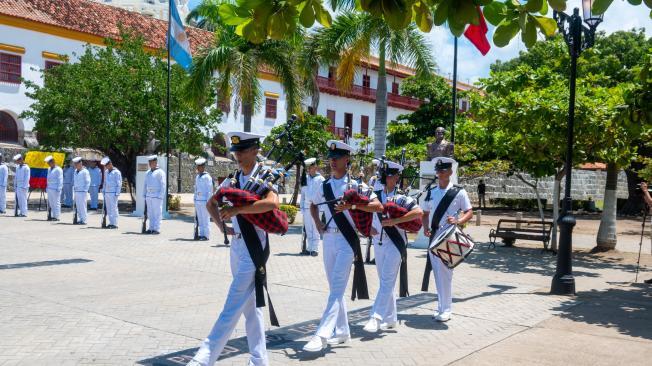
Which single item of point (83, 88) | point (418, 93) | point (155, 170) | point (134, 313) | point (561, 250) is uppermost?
point (418, 93)

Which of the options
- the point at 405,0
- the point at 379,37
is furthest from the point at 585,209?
the point at 405,0

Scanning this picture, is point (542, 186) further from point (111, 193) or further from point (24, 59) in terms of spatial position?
point (24, 59)

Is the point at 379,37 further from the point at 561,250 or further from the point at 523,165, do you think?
the point at 561,250

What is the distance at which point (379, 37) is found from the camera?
19844 mm

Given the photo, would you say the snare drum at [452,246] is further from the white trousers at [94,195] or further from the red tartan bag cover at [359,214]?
the white trousers at [94,195]

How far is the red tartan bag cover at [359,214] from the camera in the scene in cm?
627

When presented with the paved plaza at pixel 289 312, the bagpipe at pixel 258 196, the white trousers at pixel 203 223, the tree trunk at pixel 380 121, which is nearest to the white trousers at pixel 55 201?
the paved plaza at pixel 289 312

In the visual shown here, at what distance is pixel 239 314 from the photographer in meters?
5.11

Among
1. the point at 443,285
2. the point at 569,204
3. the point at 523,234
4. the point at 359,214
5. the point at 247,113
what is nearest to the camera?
the point at 359,214

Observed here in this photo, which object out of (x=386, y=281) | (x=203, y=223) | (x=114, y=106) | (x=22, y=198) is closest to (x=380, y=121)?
(x=203, y=223)

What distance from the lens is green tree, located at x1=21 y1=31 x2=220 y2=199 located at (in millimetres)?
24281

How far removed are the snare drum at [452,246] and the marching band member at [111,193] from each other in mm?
13062

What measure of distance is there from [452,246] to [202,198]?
33.5 feet

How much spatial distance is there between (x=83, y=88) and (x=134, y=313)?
62.1 ft
